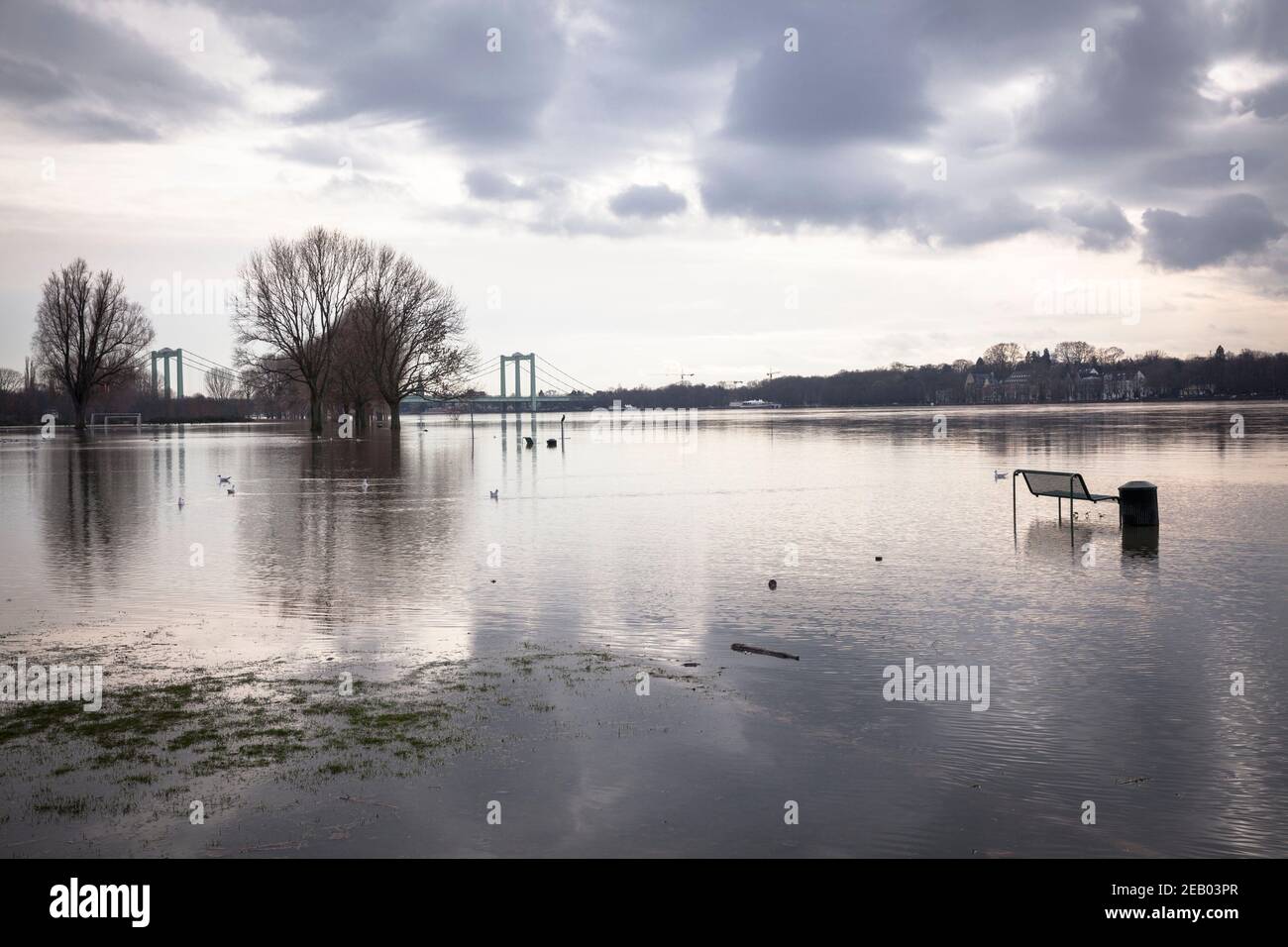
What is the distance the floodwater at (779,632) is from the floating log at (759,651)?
191 mm

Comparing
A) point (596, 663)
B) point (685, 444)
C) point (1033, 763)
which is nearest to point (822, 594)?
point (596, 663)

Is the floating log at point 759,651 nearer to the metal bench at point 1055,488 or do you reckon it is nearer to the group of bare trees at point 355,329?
the metal bench at point 1055,488

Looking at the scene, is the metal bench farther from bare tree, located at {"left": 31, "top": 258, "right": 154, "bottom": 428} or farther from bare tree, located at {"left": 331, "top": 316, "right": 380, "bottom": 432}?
bare tree, located at {"left": 31, "top": 258, "right": 154, "bottom": 428}

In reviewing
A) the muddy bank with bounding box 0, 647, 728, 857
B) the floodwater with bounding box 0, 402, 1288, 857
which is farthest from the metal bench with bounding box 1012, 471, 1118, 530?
the muddy bank with bounding box 0, 647, 728, 857

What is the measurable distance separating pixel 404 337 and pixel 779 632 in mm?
70468

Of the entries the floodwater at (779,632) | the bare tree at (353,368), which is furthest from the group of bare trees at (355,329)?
the floodwater at (779,632)

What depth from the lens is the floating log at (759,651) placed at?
10.1 meters

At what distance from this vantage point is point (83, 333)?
94562mm

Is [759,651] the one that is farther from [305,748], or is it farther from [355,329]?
[355,329]

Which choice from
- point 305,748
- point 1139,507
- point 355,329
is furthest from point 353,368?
point 305,748

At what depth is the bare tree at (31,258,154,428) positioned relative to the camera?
307 feet

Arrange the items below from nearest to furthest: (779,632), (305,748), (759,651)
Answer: (305,748), (759,651), (779,632)

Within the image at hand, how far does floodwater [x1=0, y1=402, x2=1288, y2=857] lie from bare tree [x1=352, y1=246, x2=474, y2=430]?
1935 inches
